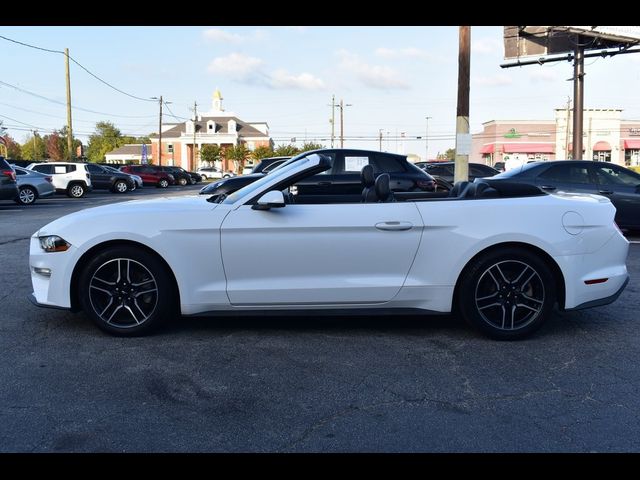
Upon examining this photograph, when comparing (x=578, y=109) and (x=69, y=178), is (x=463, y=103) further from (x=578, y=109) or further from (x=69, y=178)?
(x=69, y=178)

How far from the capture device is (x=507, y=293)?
479cm

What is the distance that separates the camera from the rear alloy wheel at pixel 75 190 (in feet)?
89.8

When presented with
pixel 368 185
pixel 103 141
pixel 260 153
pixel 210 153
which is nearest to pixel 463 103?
pixel 368 185

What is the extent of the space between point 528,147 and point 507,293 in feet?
244

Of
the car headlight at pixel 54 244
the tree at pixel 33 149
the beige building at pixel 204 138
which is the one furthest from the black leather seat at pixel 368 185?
the tree at pixel 33 149

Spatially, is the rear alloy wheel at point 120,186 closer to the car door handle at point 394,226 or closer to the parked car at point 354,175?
the parked car at point 354,175

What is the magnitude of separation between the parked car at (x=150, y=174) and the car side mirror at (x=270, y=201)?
131 feet

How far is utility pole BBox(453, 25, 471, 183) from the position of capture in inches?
622

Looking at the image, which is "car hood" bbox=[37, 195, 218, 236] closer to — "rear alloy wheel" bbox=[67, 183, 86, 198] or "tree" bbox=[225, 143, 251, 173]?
"rear alloy wheel" bbox=[67, 183, 86, 198]

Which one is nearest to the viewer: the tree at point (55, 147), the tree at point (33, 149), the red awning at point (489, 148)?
the red awning at point (489, 148)

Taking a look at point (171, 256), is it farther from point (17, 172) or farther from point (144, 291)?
point (17, 172)

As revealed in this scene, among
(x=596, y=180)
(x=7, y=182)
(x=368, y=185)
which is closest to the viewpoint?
(x=368, y=185)

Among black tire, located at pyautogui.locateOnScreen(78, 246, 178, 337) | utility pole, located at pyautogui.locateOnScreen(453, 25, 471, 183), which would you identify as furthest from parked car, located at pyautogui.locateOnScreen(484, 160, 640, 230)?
black tire, located at pyautogui.locateOnScreen(78, 246, 178, 337)

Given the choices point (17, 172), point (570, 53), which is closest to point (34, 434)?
point (17, 172)
